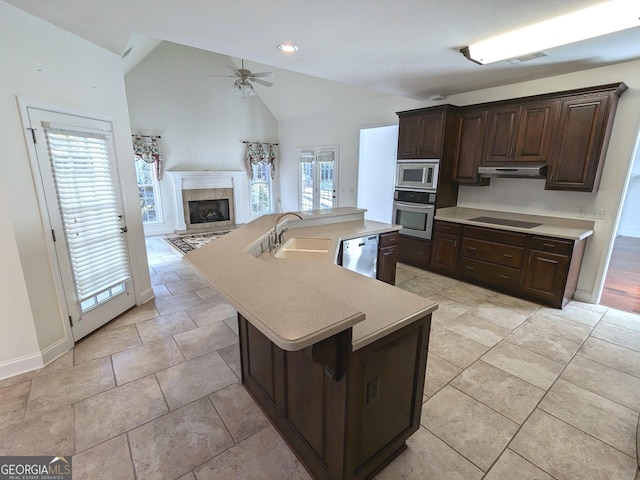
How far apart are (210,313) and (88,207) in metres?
1.55

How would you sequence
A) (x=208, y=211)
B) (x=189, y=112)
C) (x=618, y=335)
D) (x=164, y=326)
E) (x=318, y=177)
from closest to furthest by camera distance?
(x=618, y=335) < (x=164, y=326) < (x=189, y=112) < (x=318, y=177) < (x=208, y=211)

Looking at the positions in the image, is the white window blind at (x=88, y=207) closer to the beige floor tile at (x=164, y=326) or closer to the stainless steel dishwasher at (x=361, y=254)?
the beige floor tile at (x=164, y=326)

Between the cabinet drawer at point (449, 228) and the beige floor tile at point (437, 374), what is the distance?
218 cm

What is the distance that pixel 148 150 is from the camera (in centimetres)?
651

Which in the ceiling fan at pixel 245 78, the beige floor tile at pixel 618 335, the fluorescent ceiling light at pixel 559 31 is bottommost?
the beige floor tile at pixel 618 335

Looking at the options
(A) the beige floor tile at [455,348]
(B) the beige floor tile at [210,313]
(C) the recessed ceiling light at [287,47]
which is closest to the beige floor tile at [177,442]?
(B) the beige floor tile at [210,313]

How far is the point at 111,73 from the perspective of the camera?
2.91 meters

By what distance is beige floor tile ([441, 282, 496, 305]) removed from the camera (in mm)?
3656

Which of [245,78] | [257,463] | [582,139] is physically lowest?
[257,463]

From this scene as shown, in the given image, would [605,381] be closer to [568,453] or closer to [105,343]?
[568,453]

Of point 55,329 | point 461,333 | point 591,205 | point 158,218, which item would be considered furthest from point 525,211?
point 158,218

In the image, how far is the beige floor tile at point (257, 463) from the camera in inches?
61.4

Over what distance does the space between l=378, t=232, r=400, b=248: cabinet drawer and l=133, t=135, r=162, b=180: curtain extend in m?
5.66

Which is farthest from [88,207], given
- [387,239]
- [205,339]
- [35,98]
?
[387,239]
